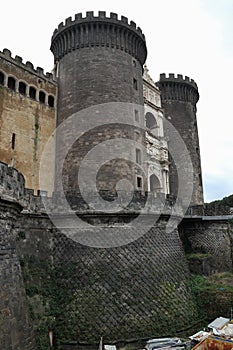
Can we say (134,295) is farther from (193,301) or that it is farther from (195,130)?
(195,130)

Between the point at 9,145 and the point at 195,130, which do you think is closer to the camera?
the point at 9,145

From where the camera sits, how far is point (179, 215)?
48.6 feet

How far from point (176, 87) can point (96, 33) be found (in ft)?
35.6

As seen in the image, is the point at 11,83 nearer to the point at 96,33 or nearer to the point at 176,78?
the point at 96,33

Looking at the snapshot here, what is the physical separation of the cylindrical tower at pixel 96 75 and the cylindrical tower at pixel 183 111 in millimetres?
7170

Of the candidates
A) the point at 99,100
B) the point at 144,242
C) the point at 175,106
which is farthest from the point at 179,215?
the point at 175,106

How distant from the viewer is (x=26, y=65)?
1847cm

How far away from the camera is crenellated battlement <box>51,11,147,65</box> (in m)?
19.0

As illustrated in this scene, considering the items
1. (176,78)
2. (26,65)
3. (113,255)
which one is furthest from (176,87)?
(113,255)

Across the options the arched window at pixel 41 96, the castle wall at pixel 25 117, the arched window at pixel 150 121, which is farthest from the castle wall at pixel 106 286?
the arched window at pixel 150 121

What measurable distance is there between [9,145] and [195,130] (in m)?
17.8

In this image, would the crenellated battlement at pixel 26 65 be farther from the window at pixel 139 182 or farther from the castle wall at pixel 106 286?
the castle wall at pixel 106 286

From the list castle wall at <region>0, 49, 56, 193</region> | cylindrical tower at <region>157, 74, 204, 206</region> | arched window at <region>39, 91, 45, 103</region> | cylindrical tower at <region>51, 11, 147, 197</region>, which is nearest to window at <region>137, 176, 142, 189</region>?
cylindrical tower at <region>51, 11, 147, 197</region>

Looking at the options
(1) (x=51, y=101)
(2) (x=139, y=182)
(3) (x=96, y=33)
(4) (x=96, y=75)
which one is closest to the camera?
Result: (2) (x=139, y=182)
